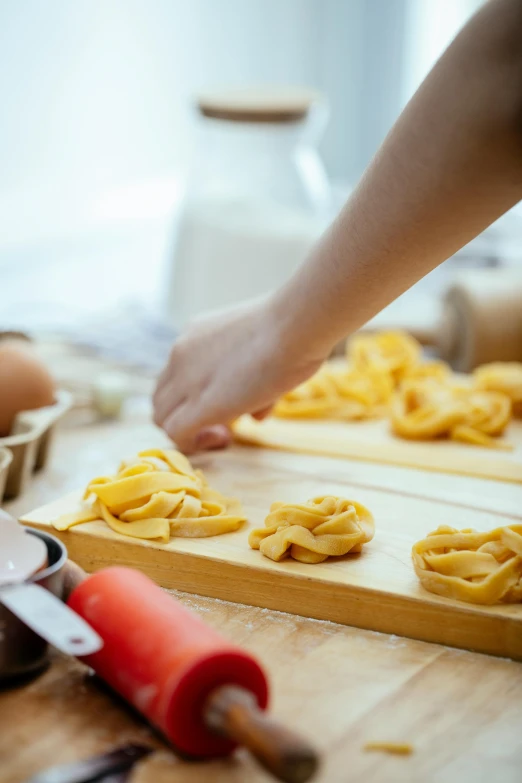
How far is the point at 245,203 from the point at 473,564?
3.84ft

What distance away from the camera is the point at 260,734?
2.00 ft

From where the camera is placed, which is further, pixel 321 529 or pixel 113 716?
pixel 321 529

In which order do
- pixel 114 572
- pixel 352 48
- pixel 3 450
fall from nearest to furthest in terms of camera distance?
pixel 114 572 < pixel 3 450 < pixel 352 48

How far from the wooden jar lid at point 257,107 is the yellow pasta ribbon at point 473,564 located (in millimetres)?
1144

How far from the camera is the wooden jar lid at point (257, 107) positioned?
72.6 inches

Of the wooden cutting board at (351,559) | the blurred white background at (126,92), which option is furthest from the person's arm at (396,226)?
the blurred white background at (126,92)

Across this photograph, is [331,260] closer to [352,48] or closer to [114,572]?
[114,572]

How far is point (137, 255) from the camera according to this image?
3.08 meters

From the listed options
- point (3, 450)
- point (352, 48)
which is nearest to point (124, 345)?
point (3, 450)

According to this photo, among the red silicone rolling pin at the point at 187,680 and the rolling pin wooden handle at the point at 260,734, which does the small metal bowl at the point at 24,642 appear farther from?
the rolling pin wooden handle at the point at 260,734

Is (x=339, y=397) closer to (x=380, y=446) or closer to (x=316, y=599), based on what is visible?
(x=380, y=446)

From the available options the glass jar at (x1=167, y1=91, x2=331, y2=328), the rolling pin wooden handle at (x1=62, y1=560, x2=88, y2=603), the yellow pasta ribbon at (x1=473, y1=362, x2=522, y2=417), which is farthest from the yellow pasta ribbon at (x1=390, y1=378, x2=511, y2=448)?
the rolling pin wooden handle at (x1=62, y1=560, x2=88, y2=603)

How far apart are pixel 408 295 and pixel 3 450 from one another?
1372 millimetres

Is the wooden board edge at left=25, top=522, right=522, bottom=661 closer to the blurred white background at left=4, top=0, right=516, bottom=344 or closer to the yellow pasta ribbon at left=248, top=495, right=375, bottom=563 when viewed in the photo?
the yellow pasta ribbon at left=248, top=495, right=375, bottom=563
